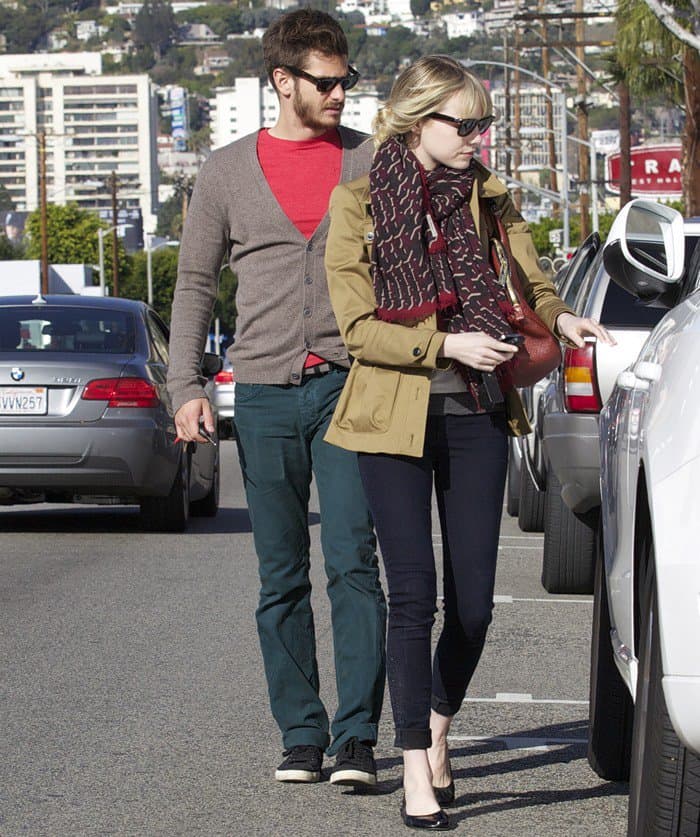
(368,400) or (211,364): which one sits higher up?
(368,400)

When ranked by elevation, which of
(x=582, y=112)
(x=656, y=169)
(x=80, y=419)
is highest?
(x=582, y=112)

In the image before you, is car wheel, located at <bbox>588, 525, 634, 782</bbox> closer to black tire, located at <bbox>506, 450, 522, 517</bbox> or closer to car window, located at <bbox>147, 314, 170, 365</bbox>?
car window, located at <bbox>147, 314, 170, 365</bbox>

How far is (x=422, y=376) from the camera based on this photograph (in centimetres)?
464

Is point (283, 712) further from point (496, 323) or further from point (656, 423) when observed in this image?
point (656, 423)

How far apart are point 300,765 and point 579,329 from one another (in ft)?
4.78

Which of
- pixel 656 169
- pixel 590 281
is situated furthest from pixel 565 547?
pixel 656 169

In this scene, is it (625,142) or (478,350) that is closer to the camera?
(478,350)

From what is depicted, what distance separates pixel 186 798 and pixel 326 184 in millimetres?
1733

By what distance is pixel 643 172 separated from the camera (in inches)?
2697

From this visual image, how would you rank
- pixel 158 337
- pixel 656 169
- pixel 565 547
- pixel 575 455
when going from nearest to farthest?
pixel 575 455, pixel 565 547, pixel 158 337, pixel 656 169

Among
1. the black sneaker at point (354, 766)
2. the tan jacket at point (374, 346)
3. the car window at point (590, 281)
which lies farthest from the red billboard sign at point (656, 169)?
the tan jacket at point (374, 346)

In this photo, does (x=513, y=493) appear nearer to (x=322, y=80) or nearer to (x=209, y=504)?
(x=209, y=504)

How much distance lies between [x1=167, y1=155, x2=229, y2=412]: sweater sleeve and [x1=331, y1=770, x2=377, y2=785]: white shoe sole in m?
1.14

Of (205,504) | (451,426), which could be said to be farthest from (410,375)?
(205,504)
